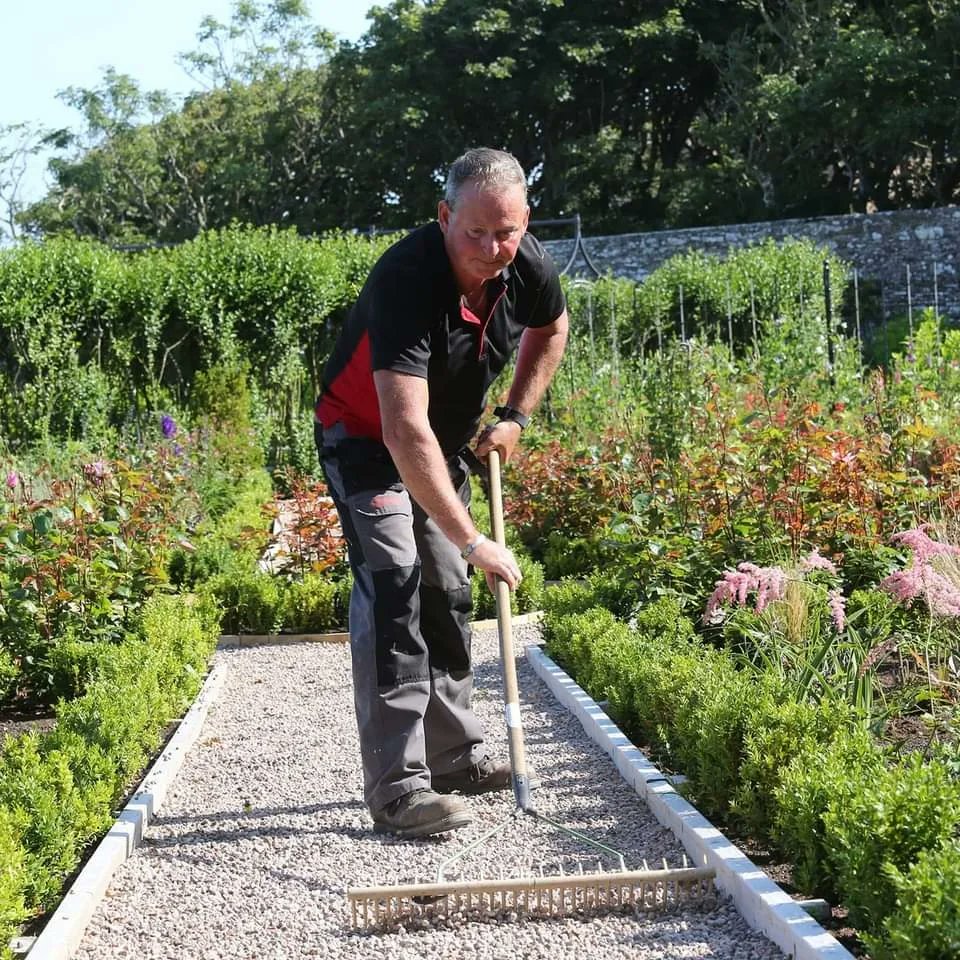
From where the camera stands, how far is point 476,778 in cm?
387

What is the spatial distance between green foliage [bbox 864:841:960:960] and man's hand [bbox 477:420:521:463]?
5.87ft

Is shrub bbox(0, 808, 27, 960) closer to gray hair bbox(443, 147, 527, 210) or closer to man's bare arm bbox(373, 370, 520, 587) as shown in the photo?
man's bare arm bbox(373, 370, 520, 587)

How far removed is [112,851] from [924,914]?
212 centimetres

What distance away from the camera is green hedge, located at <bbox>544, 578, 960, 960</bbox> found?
7.73 feet

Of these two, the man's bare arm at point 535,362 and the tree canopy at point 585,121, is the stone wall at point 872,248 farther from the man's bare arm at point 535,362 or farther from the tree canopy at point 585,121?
the man's bare arm at point 535,362

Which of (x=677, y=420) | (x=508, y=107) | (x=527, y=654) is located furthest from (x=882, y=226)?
(x=527, y=654)

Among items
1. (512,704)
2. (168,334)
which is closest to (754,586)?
(512,704)

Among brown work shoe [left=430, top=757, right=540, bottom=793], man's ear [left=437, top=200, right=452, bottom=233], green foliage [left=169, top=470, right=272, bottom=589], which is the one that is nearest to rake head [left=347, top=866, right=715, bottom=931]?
brown work shoe [left=430, top=757, right=540, bottom=793]

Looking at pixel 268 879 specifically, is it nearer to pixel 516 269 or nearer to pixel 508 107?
pixel 516 269

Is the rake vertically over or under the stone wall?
under

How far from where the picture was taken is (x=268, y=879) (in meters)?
3.30

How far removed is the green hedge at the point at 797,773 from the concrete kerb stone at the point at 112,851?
1.55m

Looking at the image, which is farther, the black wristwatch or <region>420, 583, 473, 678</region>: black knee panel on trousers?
the black wristwatch

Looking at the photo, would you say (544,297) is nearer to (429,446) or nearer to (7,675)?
(429,446)
